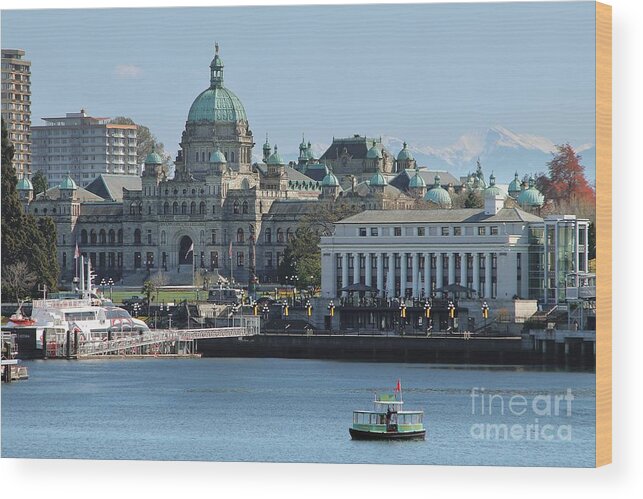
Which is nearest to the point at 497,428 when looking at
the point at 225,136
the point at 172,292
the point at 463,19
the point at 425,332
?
the point at 463,19

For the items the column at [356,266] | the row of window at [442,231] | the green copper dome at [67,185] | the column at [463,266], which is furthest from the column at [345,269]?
the green copper dome at [67,185]

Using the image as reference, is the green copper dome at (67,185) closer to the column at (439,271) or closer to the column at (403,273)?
the column at (403,273)

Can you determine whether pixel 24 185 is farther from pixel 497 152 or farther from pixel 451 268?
pixel 497 152

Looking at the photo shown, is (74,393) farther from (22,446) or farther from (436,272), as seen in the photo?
(436,272)

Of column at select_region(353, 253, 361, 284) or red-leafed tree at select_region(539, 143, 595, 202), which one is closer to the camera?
red-leafed tree at select_region(539, 143, 595, 202)

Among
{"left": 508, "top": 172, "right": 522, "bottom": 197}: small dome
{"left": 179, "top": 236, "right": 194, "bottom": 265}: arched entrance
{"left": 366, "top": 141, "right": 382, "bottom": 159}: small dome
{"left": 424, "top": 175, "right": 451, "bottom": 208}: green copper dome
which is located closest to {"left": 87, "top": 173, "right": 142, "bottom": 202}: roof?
{"left": 179, "top": 236, "right": 194, "bottom": 265}: arched entrance

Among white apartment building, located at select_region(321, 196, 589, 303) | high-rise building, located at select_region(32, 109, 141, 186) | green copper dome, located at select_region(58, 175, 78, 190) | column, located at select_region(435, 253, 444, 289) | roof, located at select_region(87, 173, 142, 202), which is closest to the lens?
white apartment building, located at select_region(321, 196, 589, 303)

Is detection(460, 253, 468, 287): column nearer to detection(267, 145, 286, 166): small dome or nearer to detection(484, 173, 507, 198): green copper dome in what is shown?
detection(484, 173, 507, 198): green copper dome
